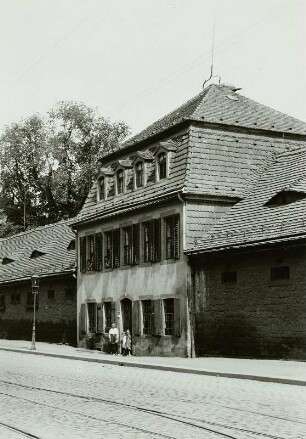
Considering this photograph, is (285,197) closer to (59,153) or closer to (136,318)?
(136,318)

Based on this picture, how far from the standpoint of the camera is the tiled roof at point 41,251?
43062mm

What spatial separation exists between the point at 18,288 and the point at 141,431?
36405 mm

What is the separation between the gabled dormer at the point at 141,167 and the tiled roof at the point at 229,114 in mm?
882

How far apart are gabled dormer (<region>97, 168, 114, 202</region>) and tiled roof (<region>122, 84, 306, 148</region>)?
5.95ft

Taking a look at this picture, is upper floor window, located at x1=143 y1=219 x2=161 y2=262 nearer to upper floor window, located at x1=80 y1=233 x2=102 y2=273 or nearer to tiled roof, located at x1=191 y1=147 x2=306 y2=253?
tiled roof, located at x1=191 y1=147 x2=306 y2=253

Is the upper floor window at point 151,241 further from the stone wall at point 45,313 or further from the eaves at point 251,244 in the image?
the stone wall at point 45,313

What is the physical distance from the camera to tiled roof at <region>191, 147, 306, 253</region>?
79.3ft

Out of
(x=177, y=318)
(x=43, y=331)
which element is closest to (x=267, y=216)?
(x=177, y=318)

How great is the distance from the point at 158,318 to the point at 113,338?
9.70ft

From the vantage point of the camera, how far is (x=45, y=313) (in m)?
42.7

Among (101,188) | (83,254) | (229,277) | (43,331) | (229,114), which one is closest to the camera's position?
(229,277)

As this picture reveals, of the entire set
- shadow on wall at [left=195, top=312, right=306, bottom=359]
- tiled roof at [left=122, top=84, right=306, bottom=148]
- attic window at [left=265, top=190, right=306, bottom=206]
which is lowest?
shadow on wall at [left=195, top=312, right=306, bottom=359]

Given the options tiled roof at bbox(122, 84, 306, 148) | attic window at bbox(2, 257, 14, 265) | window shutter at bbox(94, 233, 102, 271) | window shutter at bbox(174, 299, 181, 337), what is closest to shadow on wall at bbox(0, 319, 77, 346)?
attic window at bbox(2, 257, 14, 265)

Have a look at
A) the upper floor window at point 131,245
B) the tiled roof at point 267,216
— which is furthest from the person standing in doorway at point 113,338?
the tiled roof at point 267,216
